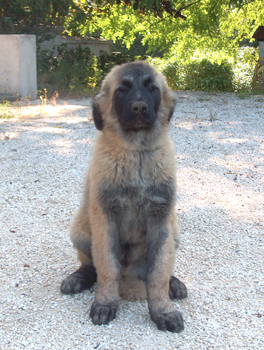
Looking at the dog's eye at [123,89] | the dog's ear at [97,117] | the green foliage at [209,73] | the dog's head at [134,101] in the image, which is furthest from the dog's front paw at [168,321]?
the green foliage at [209,73]

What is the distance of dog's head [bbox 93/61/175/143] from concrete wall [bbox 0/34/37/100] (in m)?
7.94

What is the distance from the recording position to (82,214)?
10.1 feet

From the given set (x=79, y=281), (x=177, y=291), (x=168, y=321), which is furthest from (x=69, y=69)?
(x=168, y=321)

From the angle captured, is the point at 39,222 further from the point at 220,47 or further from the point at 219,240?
the point at 220,47

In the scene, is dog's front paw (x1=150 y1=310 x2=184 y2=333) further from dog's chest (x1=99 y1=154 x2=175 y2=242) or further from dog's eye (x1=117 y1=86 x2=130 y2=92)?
dog's eye (x1=117 y1=86 x2=130 y2=92)

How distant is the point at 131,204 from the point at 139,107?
2.15 ft

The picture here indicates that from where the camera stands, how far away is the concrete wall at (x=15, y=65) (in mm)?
10352

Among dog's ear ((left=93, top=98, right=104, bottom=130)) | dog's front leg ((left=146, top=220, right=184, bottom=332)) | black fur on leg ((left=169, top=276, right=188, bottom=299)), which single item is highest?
dog's ear ((left=93, top=98, right=104, bottom=130))

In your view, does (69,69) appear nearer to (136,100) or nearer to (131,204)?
(136,100)

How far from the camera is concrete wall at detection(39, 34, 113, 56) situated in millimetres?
13859

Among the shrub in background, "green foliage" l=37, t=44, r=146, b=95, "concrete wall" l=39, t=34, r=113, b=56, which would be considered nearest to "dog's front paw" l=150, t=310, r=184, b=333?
"green foliage" l=37, t=44, r=146, b=95

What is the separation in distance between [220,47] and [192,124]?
5.75m

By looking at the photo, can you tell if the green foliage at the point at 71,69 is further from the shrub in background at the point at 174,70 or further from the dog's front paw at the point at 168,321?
the dog's front paw at the point at 168,321

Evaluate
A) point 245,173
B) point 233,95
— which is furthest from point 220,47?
point 245,173
